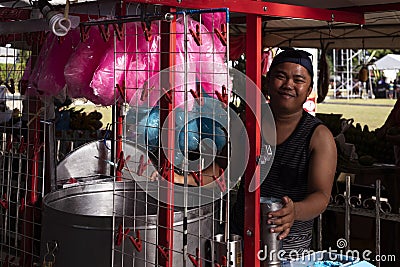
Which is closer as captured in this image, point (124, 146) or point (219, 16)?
point (219, 16)

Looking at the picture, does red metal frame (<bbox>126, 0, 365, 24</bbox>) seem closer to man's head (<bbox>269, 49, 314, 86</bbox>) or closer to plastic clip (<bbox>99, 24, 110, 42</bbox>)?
man's head (<bbox>269, 49, 314, 86</bbox>)

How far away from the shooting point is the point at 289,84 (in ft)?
7.69

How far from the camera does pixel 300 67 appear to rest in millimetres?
2354

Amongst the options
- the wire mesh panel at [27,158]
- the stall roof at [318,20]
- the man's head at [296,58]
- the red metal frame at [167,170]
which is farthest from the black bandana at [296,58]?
the wire mesh panel at [27,158]

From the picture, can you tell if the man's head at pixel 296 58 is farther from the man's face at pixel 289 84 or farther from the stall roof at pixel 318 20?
the stall roof at pixel 318 20

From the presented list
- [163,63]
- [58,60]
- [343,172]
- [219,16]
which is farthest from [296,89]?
[343,172]

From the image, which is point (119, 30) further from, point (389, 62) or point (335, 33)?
point (389, 62)

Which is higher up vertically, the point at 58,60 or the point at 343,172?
the point at 58,60

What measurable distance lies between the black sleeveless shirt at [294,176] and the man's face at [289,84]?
12 centimetres

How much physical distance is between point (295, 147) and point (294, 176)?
0.39ft

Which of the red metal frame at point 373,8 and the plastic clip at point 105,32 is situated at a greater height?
the red metal frame at point 373,8

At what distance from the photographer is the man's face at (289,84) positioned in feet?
7.71

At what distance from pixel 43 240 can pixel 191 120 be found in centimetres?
80

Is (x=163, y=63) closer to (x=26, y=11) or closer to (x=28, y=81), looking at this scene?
(x=28, y=81)
